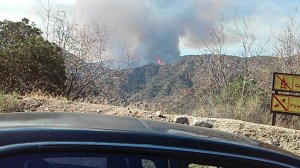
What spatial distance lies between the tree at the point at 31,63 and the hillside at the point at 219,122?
546cm

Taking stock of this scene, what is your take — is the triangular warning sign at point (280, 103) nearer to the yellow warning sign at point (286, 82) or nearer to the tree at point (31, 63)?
the yellow warning sign at point (286, 82)

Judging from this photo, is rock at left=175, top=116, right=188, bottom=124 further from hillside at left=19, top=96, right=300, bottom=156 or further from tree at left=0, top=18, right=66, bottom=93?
tree at left=0, top=18, right=66, bottom=93

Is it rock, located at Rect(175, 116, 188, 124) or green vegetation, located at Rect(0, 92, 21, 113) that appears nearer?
rock, located at Rect(175, 116, 188, 124)

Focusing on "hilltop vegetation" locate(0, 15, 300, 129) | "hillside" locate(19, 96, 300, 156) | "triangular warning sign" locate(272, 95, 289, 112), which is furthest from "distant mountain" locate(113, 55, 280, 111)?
"hillside" locate(19, 96, 300, 156)

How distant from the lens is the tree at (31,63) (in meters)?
17.5

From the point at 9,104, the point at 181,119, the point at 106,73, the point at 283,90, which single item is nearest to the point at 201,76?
the point at 106,73

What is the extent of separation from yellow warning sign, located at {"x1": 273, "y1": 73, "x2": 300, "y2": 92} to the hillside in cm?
142

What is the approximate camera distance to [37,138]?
6.82ft

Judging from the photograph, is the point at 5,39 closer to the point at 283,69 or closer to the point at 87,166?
the point at 283,69

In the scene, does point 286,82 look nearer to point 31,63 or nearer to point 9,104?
point 9,104

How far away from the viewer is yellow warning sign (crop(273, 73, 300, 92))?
11.5 m

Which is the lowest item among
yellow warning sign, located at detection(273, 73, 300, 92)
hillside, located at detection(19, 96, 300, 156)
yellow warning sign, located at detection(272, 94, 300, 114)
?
hillside, located at detection(19, 96, 300, 156)

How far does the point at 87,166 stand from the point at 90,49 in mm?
18301

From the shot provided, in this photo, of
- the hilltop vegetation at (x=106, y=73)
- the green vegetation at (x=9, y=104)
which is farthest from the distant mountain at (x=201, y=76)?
the green vegetation at (x=9, y=104)
